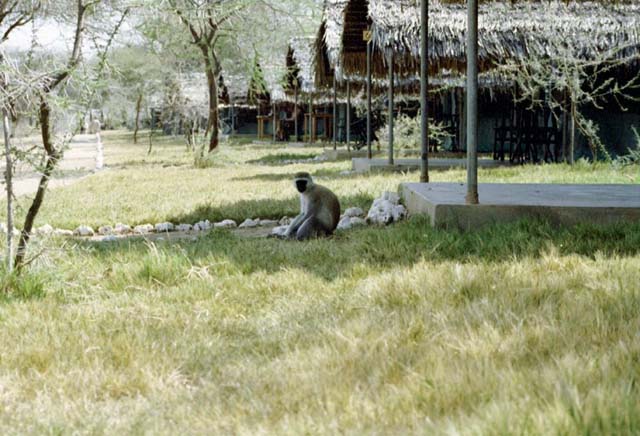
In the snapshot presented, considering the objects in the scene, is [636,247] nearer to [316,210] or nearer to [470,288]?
[470,288]

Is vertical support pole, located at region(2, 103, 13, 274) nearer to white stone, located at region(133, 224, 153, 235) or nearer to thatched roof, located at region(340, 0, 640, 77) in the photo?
white stone, located at region(133, 224, 153, 235)

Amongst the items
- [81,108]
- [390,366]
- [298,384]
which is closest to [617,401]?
[390,366]

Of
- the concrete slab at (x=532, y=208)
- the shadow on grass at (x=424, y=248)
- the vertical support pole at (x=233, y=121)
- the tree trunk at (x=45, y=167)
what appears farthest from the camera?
the vertical support pole at (x=233, y=121)

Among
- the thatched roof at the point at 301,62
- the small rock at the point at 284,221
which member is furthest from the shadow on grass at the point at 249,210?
the thatched roof at the point at 301,62

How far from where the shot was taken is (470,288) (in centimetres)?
370

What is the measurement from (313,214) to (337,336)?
3.25m

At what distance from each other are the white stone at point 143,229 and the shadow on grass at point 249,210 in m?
0.27

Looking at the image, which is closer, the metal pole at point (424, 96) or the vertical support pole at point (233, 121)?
the metal pole at point (424, 96)

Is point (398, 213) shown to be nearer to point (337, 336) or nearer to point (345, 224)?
point (345, 224)

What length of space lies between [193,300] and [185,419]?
5.36ft

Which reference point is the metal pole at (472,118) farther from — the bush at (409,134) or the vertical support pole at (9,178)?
the bush at (409,134)

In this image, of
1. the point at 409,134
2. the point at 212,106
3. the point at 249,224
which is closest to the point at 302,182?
the point at 249,224

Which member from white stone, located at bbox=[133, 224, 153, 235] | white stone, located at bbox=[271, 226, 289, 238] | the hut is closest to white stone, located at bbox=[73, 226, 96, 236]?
white stone, located at bbox=[133, 224, 153, 235]

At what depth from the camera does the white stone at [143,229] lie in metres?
7.65
